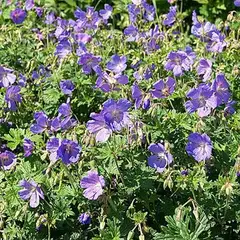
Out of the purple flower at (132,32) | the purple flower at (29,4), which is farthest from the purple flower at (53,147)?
the purple flower at (29,4)

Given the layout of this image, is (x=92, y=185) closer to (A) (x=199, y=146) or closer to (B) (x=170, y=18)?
(A) (x=199, y=146)

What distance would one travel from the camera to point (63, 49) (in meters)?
3.46

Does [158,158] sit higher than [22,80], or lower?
higher

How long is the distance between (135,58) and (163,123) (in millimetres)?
697

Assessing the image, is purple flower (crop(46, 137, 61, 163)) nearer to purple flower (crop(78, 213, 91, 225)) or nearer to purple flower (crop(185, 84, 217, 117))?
purple flower (crop(78, 213, 91, 225))

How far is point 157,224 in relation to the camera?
9.18 ft

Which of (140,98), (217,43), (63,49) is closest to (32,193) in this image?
(140,98)

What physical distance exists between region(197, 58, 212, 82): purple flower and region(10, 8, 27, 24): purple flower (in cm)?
134

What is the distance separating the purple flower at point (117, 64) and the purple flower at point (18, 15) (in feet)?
3.21

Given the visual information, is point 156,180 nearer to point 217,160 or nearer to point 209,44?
point 217,160

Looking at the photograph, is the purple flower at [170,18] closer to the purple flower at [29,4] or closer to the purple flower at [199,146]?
the purple flower at [29,4]

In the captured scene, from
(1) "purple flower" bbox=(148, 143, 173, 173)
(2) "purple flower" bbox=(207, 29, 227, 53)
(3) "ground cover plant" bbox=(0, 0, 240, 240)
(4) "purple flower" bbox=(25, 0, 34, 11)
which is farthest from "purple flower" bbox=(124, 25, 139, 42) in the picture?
(1) "purple flower" bbox=(148, 143, 173, 173)

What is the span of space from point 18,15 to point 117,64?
1001mm

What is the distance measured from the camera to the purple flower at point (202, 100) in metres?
2.59
